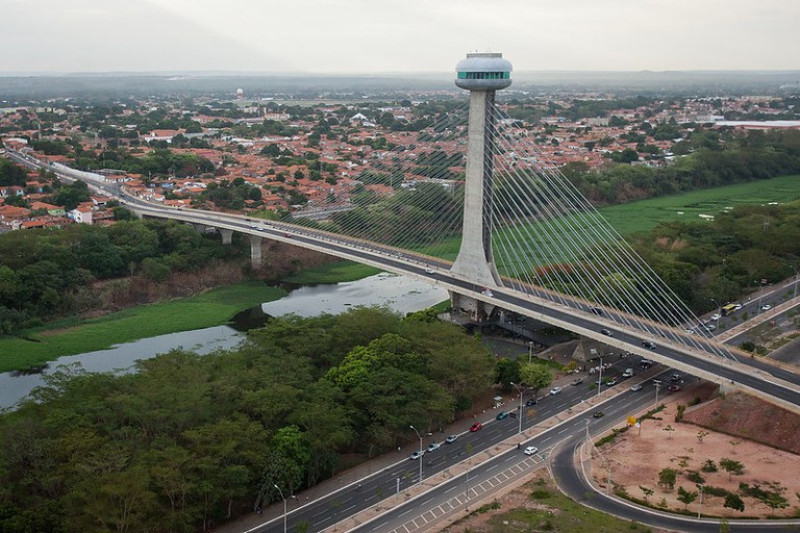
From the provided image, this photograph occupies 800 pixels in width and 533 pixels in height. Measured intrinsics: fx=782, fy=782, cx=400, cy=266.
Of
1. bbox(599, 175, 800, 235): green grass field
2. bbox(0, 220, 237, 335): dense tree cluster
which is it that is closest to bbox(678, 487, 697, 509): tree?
bbox(0, 220, 237, 335): dense tree cluster

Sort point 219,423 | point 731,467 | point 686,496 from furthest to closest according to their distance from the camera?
point 731,467, point 219,423, point 686,496

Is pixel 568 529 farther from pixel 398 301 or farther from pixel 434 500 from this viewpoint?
pixel 398 301

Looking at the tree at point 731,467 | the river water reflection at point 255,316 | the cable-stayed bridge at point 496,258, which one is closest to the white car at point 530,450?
the tree at point 731,467

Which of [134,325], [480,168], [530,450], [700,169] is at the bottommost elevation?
[134,325]

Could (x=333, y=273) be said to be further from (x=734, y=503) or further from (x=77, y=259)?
(x=734, y=503)

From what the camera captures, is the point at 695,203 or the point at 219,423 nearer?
the point at 219,423

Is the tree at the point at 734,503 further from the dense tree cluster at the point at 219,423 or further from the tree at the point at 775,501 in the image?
the dense tree cluster at the point at 219,423

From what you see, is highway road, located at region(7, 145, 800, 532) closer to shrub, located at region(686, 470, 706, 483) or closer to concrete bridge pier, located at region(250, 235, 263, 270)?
shrub, located at region(686, 470, 706, 483)

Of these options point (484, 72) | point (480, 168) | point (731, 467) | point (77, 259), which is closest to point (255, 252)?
point (77, 259)

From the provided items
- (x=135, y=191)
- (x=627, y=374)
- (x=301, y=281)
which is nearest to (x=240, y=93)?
(x=135, y=191)
